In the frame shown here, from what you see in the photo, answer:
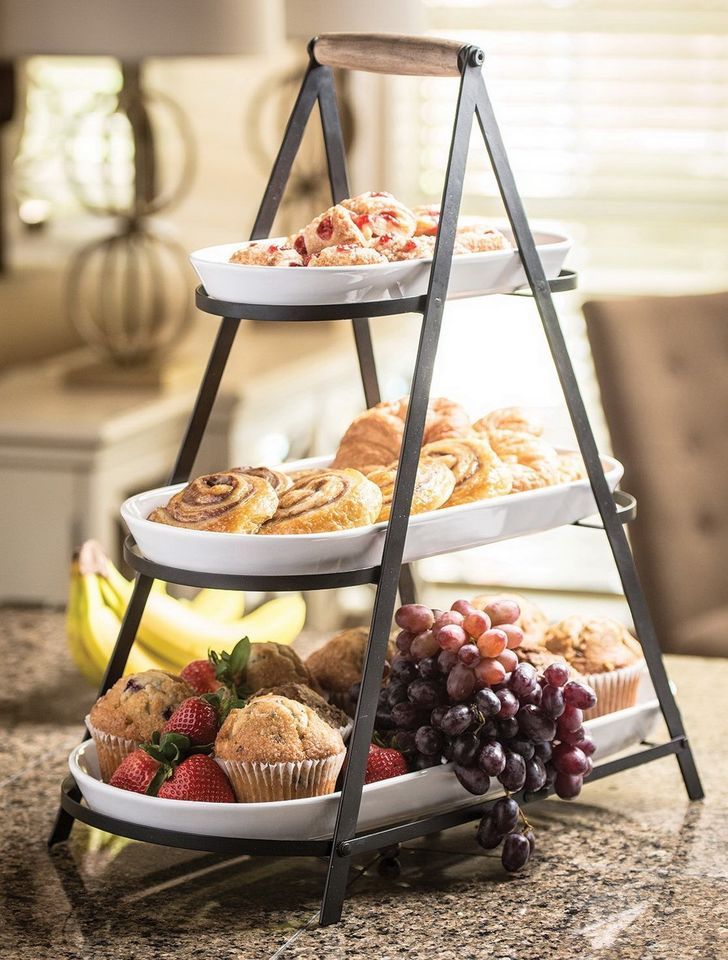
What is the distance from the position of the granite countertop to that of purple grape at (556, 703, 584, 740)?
120 mm

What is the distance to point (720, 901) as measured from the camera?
1.07 meters

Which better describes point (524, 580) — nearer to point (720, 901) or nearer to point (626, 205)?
point (626, 205)

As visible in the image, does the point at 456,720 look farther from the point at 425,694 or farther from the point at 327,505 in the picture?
the point at 327,505


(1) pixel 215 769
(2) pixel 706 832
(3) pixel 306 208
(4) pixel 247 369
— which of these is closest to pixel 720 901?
(2) pixel 706 832

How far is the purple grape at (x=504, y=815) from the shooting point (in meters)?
1.09

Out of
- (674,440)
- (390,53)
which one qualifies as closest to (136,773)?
(390,53)

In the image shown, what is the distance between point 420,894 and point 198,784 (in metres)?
0.20

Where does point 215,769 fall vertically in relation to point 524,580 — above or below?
above

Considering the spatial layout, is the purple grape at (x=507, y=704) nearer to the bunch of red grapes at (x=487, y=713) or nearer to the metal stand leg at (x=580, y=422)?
the bunch of red grapes at (x=487, y=713)

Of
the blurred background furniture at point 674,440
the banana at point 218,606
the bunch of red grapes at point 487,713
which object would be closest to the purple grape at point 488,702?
the bunch of red grapes at point 487,713

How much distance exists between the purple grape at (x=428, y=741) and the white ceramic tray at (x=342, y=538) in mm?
131

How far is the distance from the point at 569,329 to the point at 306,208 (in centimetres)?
96

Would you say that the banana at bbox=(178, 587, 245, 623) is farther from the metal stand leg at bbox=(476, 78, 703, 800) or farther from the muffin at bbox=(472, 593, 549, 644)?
the metal stand leg at bbox=(476, 78, 703, 800)

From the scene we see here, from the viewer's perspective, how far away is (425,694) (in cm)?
109
